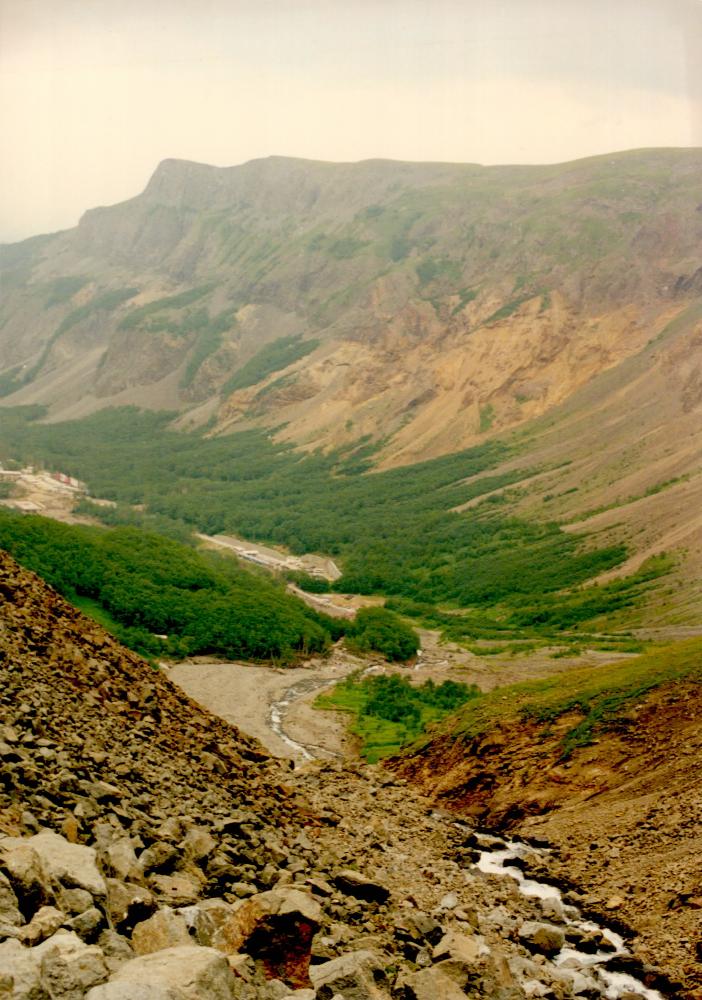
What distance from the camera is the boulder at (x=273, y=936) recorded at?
2264 centimetres

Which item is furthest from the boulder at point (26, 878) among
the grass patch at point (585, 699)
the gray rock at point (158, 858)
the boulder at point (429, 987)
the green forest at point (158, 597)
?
the green forest at point (158, 597)

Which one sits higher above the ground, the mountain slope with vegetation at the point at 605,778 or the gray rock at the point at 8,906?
the gray rock at the point at 8,906

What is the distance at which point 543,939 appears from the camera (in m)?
35.4

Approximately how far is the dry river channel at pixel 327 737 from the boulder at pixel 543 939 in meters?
0.27

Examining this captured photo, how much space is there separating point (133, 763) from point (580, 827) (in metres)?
23.5

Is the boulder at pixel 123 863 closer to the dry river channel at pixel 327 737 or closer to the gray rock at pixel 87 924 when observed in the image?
the gray rock at pixel 87 924

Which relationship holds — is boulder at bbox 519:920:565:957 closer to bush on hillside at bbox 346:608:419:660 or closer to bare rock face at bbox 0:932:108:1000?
bare rock face at bbox 0:932:108:1000

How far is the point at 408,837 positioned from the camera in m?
46.2

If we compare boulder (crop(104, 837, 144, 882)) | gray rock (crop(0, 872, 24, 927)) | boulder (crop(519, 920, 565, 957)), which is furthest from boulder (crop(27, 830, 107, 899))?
boulder (crop(519, 920, 565, 957))

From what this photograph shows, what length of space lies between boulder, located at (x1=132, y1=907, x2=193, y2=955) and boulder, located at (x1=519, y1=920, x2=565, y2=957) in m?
16.6

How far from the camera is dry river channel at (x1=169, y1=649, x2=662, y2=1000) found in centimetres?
3488

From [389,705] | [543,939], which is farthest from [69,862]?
[389,705]

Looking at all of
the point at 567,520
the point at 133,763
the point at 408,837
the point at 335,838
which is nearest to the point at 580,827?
the point at 408,837

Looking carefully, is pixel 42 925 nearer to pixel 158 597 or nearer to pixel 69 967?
pixel 69 967
